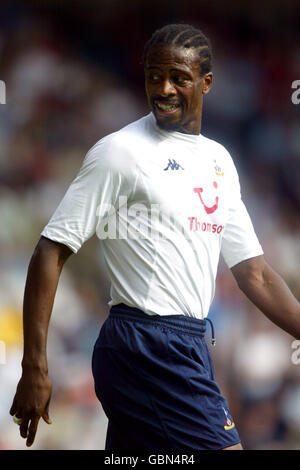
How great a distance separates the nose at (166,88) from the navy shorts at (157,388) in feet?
2.53

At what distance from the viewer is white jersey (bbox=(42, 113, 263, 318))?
2766mm

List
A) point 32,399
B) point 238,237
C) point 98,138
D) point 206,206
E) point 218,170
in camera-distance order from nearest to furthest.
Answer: point 32,399
point 206,206
point 218,170
point 238,237
point 98,138

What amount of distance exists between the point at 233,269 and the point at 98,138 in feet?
9.75

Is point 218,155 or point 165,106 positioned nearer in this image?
point 165,106

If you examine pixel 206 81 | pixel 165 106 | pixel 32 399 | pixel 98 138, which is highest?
pixel 206 81

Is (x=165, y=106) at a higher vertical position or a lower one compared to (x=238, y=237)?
higher

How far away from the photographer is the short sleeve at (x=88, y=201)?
108 inches

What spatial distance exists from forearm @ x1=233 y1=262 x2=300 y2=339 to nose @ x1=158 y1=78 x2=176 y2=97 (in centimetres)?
83

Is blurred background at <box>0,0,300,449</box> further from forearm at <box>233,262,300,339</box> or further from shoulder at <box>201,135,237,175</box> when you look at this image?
shoulder at <box>201,135,237,175</box>

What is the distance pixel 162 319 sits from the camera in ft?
9.19

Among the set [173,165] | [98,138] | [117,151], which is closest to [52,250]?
[117,151]

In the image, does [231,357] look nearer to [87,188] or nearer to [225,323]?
[225,323]

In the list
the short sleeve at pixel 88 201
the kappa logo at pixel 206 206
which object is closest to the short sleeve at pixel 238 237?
the kappa logo at pixel 206 206

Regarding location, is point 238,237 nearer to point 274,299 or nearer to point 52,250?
point 274,299
